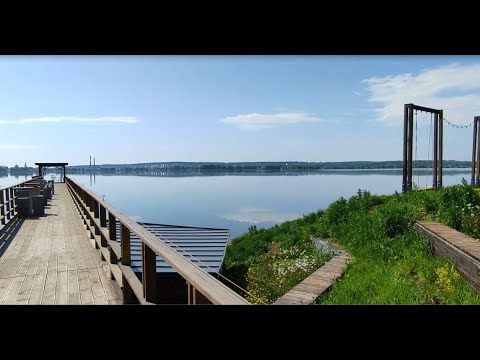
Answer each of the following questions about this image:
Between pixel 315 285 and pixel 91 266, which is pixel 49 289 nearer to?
pixel 91 266

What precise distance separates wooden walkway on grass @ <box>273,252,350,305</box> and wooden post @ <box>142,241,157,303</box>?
6.68ft

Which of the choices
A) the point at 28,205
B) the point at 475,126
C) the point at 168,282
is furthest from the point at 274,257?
the point at 475,126

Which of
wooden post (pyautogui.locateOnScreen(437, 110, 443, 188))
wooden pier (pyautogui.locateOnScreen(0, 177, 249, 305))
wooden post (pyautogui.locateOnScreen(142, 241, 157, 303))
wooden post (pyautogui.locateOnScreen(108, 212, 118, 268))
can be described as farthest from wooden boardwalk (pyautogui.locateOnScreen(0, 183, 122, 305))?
wooden post (pyautogui.locateOnScreen(437, 110, 443, 188))

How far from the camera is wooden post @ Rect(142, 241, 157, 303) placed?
2363mm

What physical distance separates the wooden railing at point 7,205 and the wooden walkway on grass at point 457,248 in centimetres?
765

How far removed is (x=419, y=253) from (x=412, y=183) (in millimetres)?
5513

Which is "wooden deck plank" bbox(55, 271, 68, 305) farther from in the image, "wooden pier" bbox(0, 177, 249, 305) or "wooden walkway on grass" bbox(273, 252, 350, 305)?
"wooden walkway on grass" bbox(273, 252, 350, 305)

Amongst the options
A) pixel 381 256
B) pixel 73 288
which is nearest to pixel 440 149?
pixel 381 256

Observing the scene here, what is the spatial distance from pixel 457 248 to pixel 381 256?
1.27m

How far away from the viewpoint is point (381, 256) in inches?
223

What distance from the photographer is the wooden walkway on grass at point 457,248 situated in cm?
406
